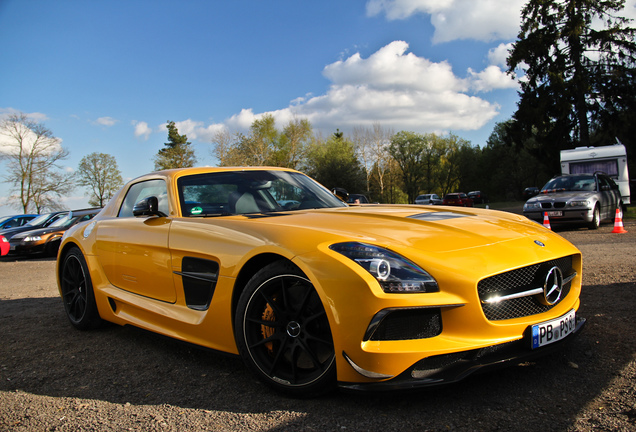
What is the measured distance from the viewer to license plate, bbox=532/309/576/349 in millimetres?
2373

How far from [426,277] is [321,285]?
19.8 inches

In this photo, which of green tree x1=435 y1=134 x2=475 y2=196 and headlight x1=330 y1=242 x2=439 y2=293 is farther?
green tree x1=435 y1=134 x2=475 y2=196

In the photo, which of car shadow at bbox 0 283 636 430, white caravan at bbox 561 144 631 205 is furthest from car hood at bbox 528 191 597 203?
car shadow at bbox 0 283 636 430

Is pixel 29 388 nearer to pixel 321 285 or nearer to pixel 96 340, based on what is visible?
pixel 96 340

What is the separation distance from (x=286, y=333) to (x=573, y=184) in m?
13.0

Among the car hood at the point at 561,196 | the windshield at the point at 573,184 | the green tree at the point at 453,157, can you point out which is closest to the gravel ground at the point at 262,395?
the car hood at the point at 561,196

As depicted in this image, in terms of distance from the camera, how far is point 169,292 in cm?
321

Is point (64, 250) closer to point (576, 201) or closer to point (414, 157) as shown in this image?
point (576, 201)

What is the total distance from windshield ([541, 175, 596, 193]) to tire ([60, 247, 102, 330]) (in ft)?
40.7

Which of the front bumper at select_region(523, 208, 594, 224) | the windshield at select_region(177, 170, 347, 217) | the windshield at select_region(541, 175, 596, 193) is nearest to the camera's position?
the windshield at select_region(177, 170, 347, 217)

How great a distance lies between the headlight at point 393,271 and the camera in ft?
7.27

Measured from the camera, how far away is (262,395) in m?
2.60

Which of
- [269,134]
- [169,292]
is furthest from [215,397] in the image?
[269,134]

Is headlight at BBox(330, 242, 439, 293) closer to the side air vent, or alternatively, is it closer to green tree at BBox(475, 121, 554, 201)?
the side air vent
